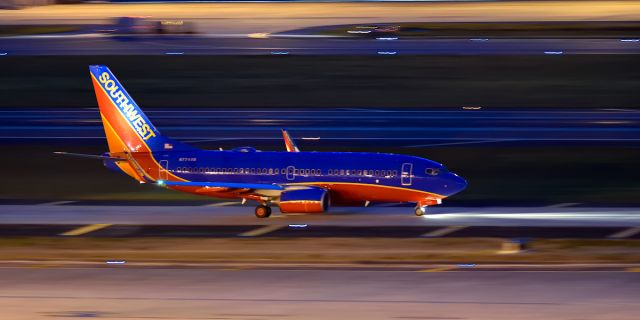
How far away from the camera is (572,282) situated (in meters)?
31.5

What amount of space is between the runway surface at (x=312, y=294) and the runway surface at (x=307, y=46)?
67.2 metres

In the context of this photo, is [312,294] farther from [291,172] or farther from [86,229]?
[291,172]

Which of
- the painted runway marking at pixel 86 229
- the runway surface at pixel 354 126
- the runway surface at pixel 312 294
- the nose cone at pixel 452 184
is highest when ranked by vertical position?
the runway surface at pixel 354 126

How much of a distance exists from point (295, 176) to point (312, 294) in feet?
45.6

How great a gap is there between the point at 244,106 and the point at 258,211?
3609 centimetres

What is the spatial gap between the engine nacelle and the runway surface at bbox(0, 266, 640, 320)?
961 cm

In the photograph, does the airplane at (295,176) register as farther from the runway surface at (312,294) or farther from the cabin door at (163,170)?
the runway surface at (312,294)

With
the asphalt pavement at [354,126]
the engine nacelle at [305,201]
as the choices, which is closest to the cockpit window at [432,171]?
the engine nacelle at [305,201]

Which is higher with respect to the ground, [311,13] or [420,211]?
[311,13]

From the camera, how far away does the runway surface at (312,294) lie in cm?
2820

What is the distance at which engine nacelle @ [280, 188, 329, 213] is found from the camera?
42906 millimetres

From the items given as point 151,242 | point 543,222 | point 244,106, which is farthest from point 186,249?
point 244,106

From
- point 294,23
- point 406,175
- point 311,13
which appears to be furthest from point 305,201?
point 311,13

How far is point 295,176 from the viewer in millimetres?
43938
